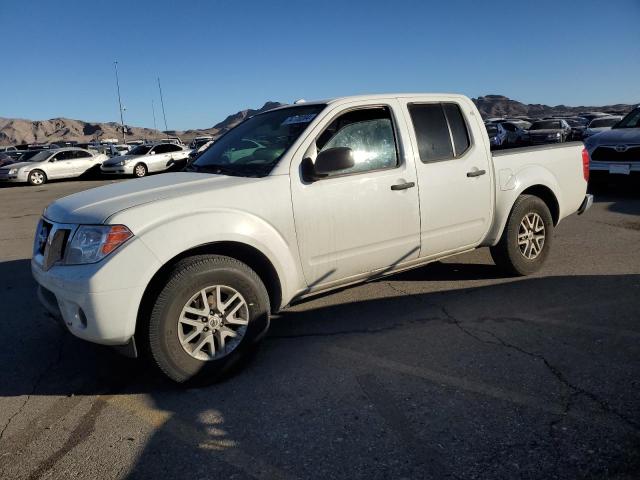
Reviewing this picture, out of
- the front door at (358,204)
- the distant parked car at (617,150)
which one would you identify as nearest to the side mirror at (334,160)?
the front door at (358,204)

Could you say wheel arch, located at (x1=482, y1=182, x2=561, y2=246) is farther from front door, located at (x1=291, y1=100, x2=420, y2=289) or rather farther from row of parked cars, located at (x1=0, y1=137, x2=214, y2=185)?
row of parked cars, located at (x1=0, y1=137, x2=214, y2=185)

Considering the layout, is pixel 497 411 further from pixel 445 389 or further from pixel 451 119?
pixel 451 119

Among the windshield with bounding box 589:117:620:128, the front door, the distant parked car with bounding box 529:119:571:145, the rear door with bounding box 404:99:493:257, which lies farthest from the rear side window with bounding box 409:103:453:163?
the windshield with bounding box 589:117:620:128

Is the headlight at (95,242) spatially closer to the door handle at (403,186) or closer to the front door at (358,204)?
the front door at (358,204)

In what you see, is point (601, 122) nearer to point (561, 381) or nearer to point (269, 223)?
point (561, 381)

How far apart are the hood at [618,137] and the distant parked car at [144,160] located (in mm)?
16215

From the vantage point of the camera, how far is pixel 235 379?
3.33 meters

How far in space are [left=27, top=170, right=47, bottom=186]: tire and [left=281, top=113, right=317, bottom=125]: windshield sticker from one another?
808 inches

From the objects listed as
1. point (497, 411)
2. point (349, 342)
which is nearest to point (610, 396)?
point (497, 411)

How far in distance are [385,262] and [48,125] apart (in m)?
196

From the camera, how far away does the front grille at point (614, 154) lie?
31.0ft

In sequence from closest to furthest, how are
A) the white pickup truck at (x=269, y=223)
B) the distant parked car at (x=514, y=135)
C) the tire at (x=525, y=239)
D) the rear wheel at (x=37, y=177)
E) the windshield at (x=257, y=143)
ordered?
the white pickup truck at (x=269, y=223), the windshield at (x=257, y=143), the tire at (x=525, y=239), the rear wheel at (x=37, y=177), the distant parked car at (x=514, y=135)

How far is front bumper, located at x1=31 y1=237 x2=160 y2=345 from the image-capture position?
2.88 metres

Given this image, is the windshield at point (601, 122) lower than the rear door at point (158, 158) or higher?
lower
